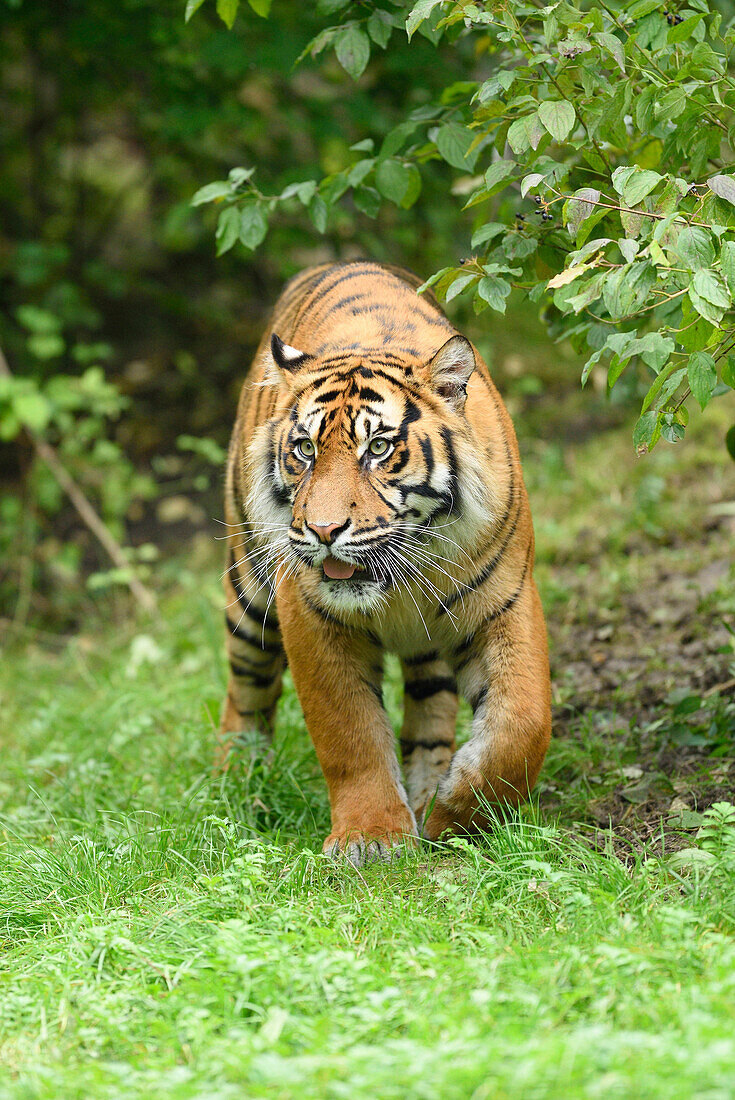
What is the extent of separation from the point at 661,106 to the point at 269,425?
1483 millimetres

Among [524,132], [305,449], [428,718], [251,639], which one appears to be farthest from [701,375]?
[251,639]

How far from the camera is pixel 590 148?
3.19m

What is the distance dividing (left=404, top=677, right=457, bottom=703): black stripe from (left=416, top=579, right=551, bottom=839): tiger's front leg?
61 cm

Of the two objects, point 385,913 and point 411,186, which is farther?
point 411,186

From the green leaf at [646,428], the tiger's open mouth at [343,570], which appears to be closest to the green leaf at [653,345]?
the green leaf at [646,428]

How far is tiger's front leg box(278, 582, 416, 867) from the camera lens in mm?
3416

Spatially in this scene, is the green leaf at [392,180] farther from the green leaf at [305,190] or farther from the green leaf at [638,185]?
the green leaf at [638,185]

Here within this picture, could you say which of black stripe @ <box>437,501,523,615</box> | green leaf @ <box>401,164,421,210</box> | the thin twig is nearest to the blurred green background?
the thin twig

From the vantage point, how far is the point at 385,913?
2.84 meters

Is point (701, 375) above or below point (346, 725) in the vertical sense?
above

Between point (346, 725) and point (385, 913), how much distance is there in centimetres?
73

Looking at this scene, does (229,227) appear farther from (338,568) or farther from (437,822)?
(437,822)

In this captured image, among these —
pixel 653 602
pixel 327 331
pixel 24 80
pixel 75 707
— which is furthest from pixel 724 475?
pixel 24 80

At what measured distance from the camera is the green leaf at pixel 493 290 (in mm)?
3084
